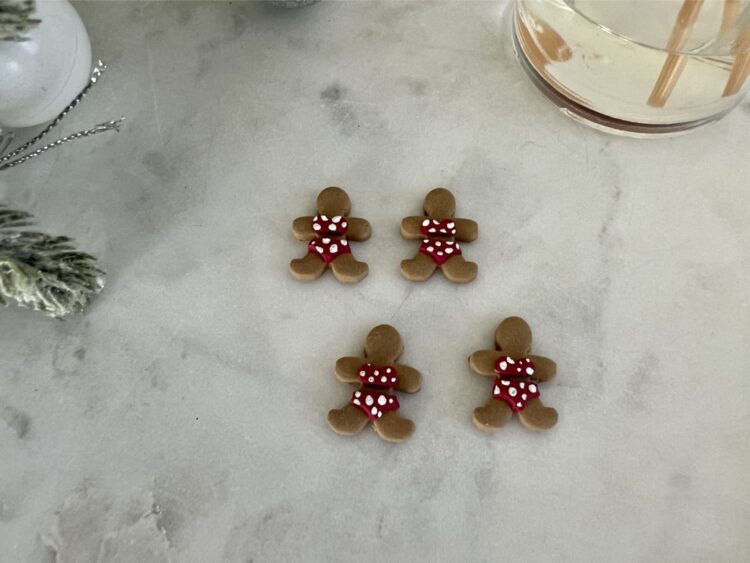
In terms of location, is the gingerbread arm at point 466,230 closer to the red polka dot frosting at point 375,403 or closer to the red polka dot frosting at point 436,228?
the red polka dot frosting at point 436,228

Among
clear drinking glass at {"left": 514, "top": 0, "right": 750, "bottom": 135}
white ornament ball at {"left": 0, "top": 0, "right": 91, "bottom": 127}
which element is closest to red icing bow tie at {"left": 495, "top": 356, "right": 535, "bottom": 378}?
clear drinking glass at {"left": 514, "top": 0, "right": 750, "bottom": 135}

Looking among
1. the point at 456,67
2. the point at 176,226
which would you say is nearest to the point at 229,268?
the point at 176,226

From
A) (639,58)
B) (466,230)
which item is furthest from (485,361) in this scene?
(639,58)

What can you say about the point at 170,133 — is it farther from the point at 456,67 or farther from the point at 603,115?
the point at 603,115

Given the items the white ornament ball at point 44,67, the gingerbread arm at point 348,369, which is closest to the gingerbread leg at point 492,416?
the gingerbread arm at point 348,369

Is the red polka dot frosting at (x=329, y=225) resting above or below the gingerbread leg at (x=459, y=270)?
above

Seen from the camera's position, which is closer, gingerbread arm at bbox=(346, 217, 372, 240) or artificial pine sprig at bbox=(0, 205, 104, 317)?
artificial pine sprig at bbox=(0, 205, 104, 317)

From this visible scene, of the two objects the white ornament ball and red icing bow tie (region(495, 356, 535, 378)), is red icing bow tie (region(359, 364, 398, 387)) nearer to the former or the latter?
red icing bow tie (region(495, 356, 535, 378))
